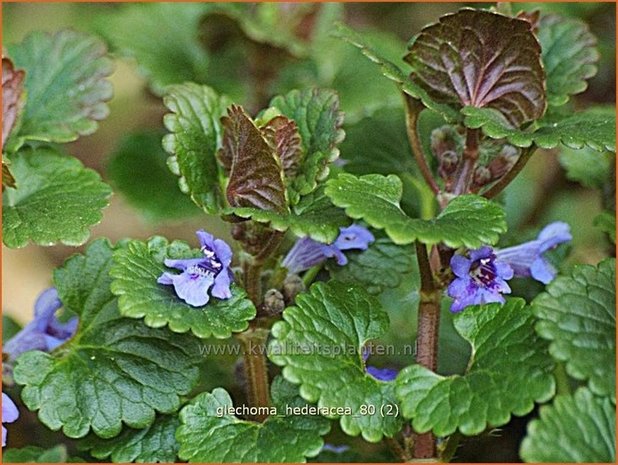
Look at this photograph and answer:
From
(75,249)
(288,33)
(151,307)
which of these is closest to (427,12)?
(288,33)

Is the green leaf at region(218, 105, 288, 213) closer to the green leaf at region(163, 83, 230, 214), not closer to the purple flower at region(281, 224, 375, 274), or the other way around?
the green leaf at region(163, 83, 230, 214)

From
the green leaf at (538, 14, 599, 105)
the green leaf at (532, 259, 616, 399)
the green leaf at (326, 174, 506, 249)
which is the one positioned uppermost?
the green leaf at (538, 14, 599, 105)

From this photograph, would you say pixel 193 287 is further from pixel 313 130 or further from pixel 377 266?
pixel 377 266

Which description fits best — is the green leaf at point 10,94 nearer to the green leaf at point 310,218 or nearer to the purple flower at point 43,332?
the purple flower at point 43,332

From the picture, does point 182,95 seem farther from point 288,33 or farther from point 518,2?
point 518,2

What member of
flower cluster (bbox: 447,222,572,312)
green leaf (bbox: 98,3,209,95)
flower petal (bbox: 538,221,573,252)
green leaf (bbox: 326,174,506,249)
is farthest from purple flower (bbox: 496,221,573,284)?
green leaf (bbox: 98,3,209,95)

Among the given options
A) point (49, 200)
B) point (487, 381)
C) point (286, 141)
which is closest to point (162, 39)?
point (49, 200)

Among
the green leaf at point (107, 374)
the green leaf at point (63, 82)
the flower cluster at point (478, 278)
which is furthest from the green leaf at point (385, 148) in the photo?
the green leaf at point (107, 374)
